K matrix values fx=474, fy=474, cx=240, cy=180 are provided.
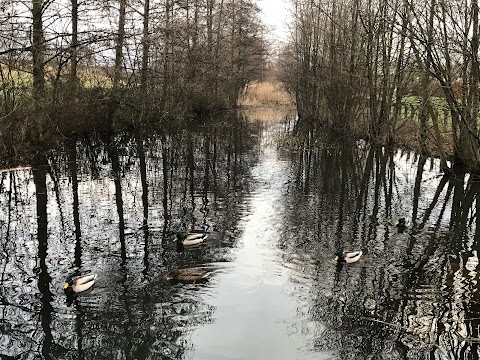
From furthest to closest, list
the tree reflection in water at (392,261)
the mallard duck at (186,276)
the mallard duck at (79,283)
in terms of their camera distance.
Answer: the mallard duck at (186,276), the mallard duck at (79,283), the tree reflection in water at (392,261)

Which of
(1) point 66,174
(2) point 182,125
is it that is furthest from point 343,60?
(1) point 66,174

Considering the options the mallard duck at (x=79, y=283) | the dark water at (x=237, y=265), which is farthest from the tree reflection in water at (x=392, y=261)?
the mallard duck at (x=79, y=283)

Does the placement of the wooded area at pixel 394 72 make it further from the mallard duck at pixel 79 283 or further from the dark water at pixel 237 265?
the mallard duck at pixel 79 283

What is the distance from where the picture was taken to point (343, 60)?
2805 cm

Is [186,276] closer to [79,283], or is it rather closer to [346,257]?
[79,283]

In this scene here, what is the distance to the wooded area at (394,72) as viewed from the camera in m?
15.5

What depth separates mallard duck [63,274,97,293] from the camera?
23.4 ft

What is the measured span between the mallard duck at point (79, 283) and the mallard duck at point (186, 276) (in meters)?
1.23

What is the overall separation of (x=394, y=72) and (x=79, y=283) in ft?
66.6

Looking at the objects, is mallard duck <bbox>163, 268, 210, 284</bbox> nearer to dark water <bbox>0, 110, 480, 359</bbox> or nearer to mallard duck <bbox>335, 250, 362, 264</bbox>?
dark water <bbox>0, 110, 480, 359</bbox>

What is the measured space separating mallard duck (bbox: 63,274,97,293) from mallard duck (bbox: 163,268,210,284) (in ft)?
4.03

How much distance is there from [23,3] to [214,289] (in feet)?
37.8

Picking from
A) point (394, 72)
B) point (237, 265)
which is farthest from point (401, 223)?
point (394, 72)

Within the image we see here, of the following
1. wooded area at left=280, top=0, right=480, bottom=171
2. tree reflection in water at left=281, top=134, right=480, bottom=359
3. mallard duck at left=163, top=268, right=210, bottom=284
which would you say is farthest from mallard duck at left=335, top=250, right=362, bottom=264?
wooded area at left=280, top=0, right=480, bottom=171
